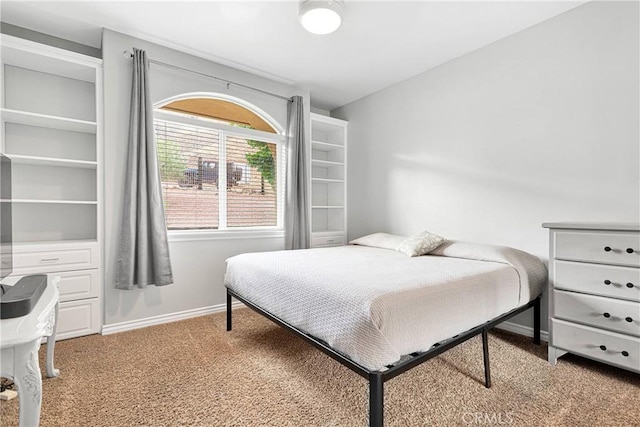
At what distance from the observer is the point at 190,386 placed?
1752 mm

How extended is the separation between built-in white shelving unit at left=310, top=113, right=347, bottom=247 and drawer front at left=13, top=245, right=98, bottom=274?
8.13ft

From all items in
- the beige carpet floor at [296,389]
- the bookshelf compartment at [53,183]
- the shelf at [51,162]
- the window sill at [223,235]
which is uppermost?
the shelf at [51,162]

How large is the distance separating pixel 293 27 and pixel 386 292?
2297 mm

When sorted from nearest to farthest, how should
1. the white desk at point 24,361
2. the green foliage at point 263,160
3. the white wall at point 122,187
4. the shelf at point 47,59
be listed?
1. the white desk at point 24,361
2. the shelf at point 47,59
3. the white wall at point 122,187
4. the green foliage at point 263,160

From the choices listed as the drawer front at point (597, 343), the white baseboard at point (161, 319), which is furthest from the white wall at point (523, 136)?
the white baseboard at point (161, 319)

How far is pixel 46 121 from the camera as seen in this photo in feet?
7.91

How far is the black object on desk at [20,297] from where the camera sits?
3.52 feet

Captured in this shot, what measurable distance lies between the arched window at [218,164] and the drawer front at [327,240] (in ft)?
1.67

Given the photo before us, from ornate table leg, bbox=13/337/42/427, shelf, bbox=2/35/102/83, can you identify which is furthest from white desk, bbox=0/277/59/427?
shelf, bbox=2/35/102/83

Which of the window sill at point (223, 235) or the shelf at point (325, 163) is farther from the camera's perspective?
the shelf at point (325, 163)

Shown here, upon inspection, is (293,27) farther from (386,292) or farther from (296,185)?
(386,292)

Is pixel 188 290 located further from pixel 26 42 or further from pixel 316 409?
pixel 26 42

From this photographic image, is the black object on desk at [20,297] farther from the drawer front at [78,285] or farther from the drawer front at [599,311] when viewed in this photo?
the drawer front at [599,311]

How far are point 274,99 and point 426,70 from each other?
1.72 m
